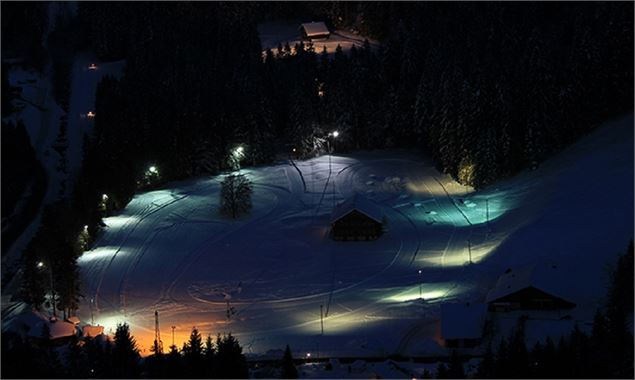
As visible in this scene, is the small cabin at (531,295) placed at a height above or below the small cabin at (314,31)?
below

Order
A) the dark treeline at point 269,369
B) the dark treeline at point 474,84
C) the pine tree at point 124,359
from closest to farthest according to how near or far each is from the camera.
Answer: the dark treeline at point 269,369, the pine tree at point 124,359, the dark treeline at point 474,84

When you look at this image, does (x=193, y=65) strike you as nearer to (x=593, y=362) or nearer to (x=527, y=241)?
(x=527, y=241)

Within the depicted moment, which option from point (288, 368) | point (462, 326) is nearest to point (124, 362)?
point (288, 368)

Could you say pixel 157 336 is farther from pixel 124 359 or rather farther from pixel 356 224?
pixel 356 224

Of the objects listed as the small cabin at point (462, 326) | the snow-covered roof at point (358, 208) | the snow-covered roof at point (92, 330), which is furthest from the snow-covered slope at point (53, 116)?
the small cabin at point (462, 326)

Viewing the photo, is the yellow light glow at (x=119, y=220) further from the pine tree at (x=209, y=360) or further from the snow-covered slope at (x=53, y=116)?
the pine tree at (x=209, y=360)

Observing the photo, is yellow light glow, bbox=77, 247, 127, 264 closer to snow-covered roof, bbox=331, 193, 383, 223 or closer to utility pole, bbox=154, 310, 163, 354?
utility pole, bbox=154, 310, 163, 354

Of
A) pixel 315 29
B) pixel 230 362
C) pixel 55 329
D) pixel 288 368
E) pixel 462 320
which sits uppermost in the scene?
pixel 315 29
